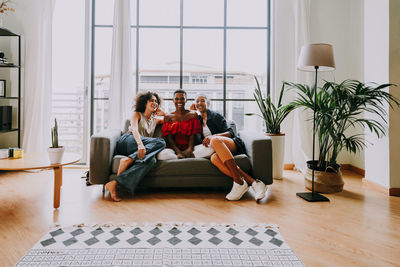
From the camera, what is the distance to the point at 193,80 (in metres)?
4.10

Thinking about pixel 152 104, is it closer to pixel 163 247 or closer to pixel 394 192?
pixel 163 247

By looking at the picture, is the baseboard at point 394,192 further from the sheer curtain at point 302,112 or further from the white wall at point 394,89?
the sheer curtain at point 302,112

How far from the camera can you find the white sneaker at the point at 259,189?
246 cm

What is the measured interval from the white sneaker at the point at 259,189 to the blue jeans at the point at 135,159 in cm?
95

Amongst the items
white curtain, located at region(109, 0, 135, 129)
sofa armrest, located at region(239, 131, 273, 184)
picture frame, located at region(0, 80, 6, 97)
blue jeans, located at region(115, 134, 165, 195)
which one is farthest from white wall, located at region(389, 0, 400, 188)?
picture frame, located at region(0, 80, 6, 97)

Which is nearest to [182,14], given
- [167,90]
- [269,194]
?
[167,90]

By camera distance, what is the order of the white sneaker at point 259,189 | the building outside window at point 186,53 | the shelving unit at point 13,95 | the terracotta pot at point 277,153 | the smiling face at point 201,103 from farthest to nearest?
the building outside window at point 186,53 → the shelving unit at point 13,95 → the terracotta pot at point 277,153 → the smiling face at point 201,103 → the white sneaker at point 259,189

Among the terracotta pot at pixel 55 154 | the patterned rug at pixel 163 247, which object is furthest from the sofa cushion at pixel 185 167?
the patterned rug at pixel 163 247

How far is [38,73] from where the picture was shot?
145 inches

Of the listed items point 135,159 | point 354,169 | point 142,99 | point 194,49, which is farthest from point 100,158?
point 354,169

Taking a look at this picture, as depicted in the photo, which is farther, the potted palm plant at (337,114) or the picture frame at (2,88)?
the picture frame at (2,88)

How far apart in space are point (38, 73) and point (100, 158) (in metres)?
1.96

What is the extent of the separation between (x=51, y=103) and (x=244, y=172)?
2.79m

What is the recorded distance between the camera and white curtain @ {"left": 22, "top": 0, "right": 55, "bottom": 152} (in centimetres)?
368
